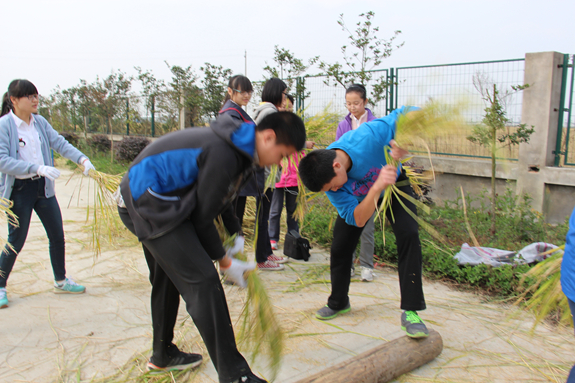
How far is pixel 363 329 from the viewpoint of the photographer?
112 inches

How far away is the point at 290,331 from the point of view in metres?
2.79

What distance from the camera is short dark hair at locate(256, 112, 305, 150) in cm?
182

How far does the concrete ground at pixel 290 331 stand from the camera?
7.64ft

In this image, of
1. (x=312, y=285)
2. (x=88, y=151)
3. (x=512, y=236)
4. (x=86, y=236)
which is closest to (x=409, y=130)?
(x=312, y=285)

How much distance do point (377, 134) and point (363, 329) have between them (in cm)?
139

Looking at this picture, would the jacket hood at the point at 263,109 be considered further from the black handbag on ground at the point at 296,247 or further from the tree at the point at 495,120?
the tree at the point at 495,120

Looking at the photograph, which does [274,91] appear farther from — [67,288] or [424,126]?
[67,288]

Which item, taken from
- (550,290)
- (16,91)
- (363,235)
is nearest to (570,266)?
(550,290)

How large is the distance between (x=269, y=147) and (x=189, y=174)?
39 cm

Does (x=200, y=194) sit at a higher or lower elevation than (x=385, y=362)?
Result: higher

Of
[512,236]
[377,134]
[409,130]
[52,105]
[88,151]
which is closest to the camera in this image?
[409,130]

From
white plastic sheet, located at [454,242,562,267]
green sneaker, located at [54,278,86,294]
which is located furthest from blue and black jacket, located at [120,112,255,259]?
white plastic sheet, located at [454,242,562,267]

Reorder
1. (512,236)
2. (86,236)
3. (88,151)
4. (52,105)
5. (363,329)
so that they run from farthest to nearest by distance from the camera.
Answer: (52,105), (88,151), (86,236), (512,236), (363,329)

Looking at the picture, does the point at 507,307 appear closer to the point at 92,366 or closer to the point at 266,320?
the point at 266,320
